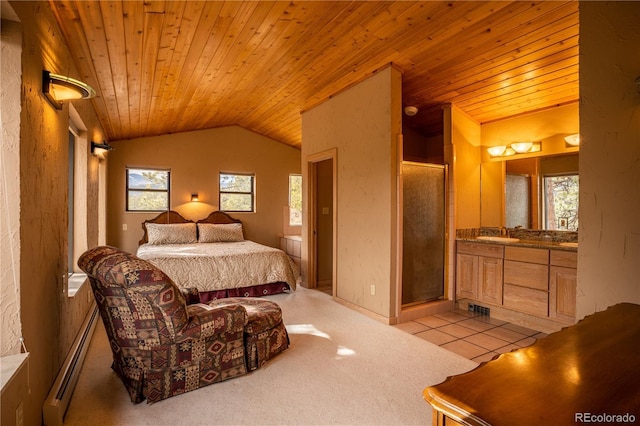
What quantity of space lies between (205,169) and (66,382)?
476 centimetres

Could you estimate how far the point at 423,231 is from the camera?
4035mm

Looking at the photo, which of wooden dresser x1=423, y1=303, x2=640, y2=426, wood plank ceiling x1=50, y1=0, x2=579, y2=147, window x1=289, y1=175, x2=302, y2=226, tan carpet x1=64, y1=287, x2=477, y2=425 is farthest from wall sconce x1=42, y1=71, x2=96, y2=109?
window x1=289, y1=175, x2=302, y2=226

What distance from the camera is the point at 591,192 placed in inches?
77.5

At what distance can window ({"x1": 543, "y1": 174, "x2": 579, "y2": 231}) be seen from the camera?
3.52 meters

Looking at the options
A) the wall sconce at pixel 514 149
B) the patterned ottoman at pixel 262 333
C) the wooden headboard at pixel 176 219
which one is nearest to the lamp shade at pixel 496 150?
the wall sconce at pixel 514 149

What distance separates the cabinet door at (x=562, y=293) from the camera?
3.05 m

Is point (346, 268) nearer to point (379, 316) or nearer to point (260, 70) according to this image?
point (379, 316)

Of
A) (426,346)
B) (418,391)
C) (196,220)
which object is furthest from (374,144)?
(196,220)

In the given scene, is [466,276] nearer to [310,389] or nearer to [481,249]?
[481,249]

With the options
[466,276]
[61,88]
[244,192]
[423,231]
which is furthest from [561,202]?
[244,192]

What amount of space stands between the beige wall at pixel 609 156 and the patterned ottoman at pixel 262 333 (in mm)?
2112

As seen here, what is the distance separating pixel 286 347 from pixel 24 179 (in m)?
2.15

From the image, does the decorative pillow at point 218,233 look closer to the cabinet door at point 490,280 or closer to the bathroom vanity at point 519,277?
the bathroom vanity at point 519,277

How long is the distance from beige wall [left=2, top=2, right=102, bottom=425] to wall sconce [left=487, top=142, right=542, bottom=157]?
14.7 feet
